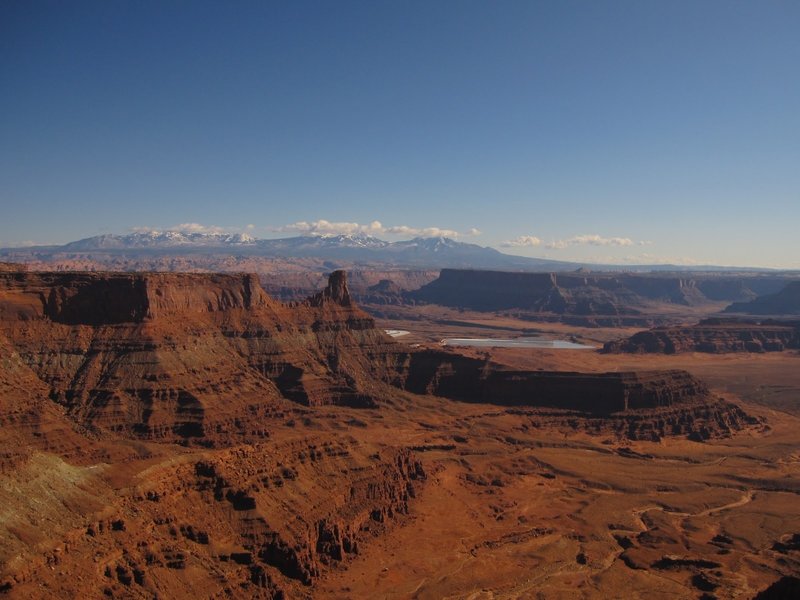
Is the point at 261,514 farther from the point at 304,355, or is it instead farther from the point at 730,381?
the point at 730,381

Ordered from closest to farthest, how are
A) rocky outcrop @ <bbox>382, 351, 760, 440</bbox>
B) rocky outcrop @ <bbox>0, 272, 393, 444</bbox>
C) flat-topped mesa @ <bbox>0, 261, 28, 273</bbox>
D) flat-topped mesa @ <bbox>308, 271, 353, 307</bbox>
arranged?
1. rocky outcrop @ <bbox>0, 272, 393, 444</bbox>
2. flat-topped mesa @ <bbox>0, 261, 28, 273</bbox>
3. rocky outcrop @ <bbox>382, 351, 760, 440</bbox>
4. flat-topped mesa @ <bbox>308, 271, 353, 307</bbox>

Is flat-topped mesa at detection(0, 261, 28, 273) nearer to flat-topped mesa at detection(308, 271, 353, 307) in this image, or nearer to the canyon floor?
the canyon floor

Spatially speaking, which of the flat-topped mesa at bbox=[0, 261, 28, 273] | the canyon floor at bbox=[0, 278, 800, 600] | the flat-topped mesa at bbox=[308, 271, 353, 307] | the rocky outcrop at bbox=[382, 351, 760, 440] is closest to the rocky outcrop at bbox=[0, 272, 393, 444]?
the flat-topped mesa at bbox=[0, 261, 28, 273]

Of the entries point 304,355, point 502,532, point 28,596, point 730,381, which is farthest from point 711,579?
point 730,381

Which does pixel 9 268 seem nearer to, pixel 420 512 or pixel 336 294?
pixel 336 294

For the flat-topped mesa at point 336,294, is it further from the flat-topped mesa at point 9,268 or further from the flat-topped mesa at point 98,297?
the flat-topped mesa at point 9,268

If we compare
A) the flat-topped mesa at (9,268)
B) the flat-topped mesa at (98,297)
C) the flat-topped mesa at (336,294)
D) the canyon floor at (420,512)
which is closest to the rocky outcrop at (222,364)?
the flat-topped mesa at (98,297)

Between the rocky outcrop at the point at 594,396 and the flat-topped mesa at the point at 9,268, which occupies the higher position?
the flat-topped mesa at the point at 9,268

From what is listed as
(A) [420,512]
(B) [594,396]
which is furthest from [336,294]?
(A) [420,512]
